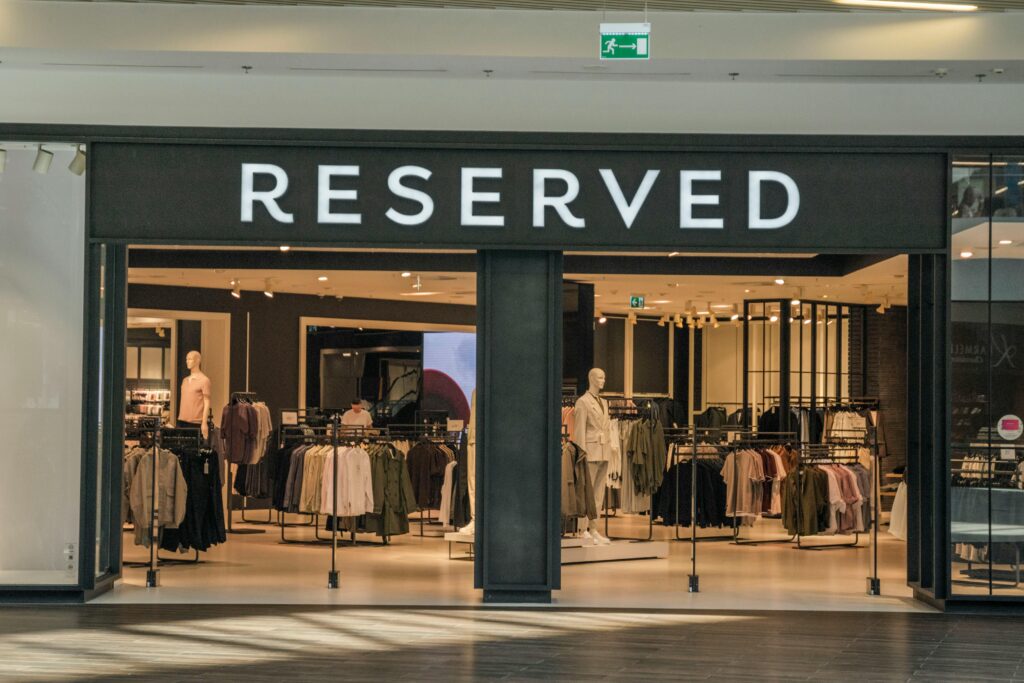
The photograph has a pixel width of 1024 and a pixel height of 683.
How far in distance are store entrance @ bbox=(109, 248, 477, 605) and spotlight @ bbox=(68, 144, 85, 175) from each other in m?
1.61

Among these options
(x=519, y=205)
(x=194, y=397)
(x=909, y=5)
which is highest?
(x=909, y=5)

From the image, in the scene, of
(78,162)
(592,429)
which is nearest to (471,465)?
(592,429)

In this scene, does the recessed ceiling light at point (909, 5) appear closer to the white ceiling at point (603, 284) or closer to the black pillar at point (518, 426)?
the black pillar at point (518, 426)

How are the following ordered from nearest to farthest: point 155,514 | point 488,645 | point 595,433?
point 488,645 < point 155,514 < point 595,433

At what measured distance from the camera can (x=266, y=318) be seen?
1869 cm

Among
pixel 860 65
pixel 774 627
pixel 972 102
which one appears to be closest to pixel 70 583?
pixel 774 627

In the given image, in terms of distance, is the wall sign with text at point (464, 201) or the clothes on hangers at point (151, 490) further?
the clothes on hangers at point (151, 490)

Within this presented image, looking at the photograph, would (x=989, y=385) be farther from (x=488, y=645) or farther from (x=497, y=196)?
(x=488, y=645)

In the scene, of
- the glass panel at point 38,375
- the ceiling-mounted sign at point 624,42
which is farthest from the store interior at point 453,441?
the ceiling-mounted sign at point 624,42

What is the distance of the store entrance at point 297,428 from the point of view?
11.1 meters

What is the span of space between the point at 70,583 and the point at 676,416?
13.5m

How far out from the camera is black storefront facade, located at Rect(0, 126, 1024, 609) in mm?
9188

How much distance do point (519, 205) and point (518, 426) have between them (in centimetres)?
159

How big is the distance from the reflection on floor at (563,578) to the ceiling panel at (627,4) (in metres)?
4.17
